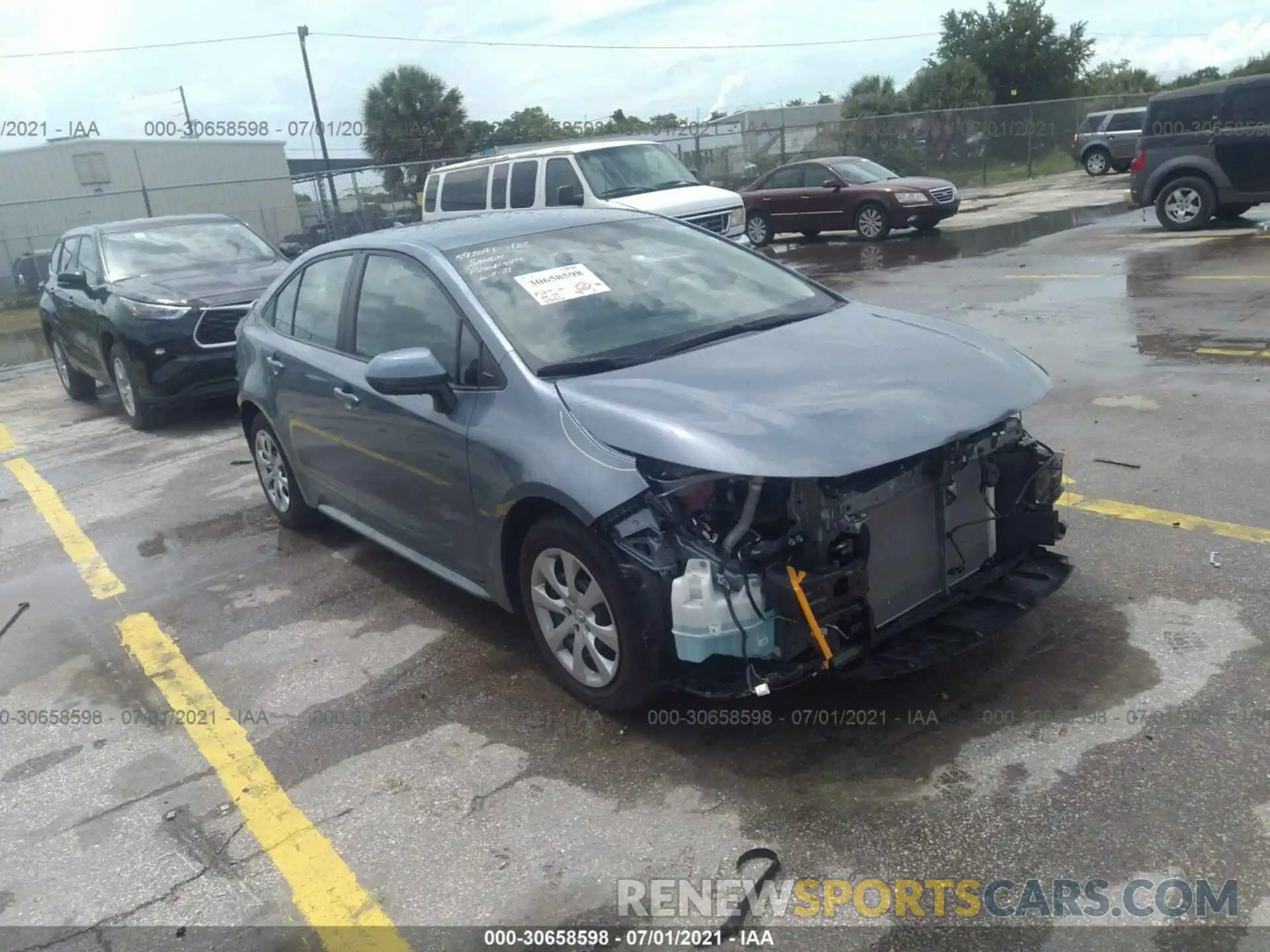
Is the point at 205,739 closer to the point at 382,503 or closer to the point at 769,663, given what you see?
the point at 382,503

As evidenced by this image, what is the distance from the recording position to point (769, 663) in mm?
3377

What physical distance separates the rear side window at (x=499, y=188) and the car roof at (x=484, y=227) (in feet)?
31.8

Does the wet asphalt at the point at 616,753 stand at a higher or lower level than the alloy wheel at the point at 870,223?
lower

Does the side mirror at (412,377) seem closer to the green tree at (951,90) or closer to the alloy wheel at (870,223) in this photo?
the alloy wheel at (870,223)

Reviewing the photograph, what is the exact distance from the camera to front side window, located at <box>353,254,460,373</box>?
14.1 ft

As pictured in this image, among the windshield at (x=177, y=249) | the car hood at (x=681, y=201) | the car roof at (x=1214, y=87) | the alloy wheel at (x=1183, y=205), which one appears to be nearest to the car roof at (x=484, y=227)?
the windshield at (x=177, y=249)

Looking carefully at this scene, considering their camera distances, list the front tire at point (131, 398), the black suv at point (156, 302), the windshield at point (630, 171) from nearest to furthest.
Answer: the black suv at point (156, 302), the front tire at point (131, 398), the windshield at point (630, 171)

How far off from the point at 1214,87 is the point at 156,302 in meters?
13.0

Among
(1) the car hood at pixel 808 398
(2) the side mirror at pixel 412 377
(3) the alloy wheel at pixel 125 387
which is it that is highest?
(2) the side mirror at pixel 412 377

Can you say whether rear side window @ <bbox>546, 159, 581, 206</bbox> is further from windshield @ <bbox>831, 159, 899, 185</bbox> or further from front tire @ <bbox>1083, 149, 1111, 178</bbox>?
front tire @ <bbox>1083, 149, 1111, 178</bbox>

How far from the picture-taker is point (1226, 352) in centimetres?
786

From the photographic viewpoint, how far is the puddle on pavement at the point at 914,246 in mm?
15750

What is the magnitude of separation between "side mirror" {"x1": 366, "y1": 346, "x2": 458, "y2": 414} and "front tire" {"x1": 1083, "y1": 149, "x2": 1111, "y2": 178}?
96.1 feet

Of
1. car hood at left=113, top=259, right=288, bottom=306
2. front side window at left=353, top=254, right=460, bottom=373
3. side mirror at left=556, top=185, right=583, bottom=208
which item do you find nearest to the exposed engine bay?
front side window at left=353, top=254, right=460, bottom=373
